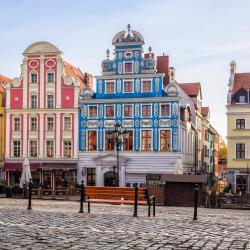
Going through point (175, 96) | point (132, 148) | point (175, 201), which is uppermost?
point (175, 96)

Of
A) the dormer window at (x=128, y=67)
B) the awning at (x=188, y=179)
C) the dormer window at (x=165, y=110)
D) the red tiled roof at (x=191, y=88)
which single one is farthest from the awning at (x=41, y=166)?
the awning at (x=188, y=179)

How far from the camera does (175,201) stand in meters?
25.9

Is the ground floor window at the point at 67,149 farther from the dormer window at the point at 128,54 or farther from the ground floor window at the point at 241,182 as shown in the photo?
the ground floor window at the point at 241,182

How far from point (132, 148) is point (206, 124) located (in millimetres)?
23271

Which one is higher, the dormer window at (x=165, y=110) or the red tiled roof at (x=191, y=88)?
the red tiled roof at (x=191, y=88)

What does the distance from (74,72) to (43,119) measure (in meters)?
7.34

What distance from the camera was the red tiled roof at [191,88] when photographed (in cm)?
5753

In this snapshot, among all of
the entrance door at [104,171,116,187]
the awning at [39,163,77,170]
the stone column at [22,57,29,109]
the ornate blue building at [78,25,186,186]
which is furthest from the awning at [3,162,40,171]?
the entrance door at [104,171,116,187]

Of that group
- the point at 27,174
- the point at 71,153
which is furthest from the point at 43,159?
the point at 27,174

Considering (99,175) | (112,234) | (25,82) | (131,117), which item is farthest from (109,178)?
(112,234)

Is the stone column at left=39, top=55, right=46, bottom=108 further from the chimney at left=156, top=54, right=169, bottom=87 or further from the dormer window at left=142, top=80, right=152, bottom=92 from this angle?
the chimney at left=156, top=54, right=169, bottom=87

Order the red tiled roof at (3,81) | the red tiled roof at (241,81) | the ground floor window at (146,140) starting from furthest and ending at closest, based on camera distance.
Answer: the red tiled roof at (3,81)
the red tiled roof at (241,81)
the ground floor window at (146,140)

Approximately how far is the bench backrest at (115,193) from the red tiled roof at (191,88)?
40909 mm

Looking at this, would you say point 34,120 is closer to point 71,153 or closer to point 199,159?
point 71,153
